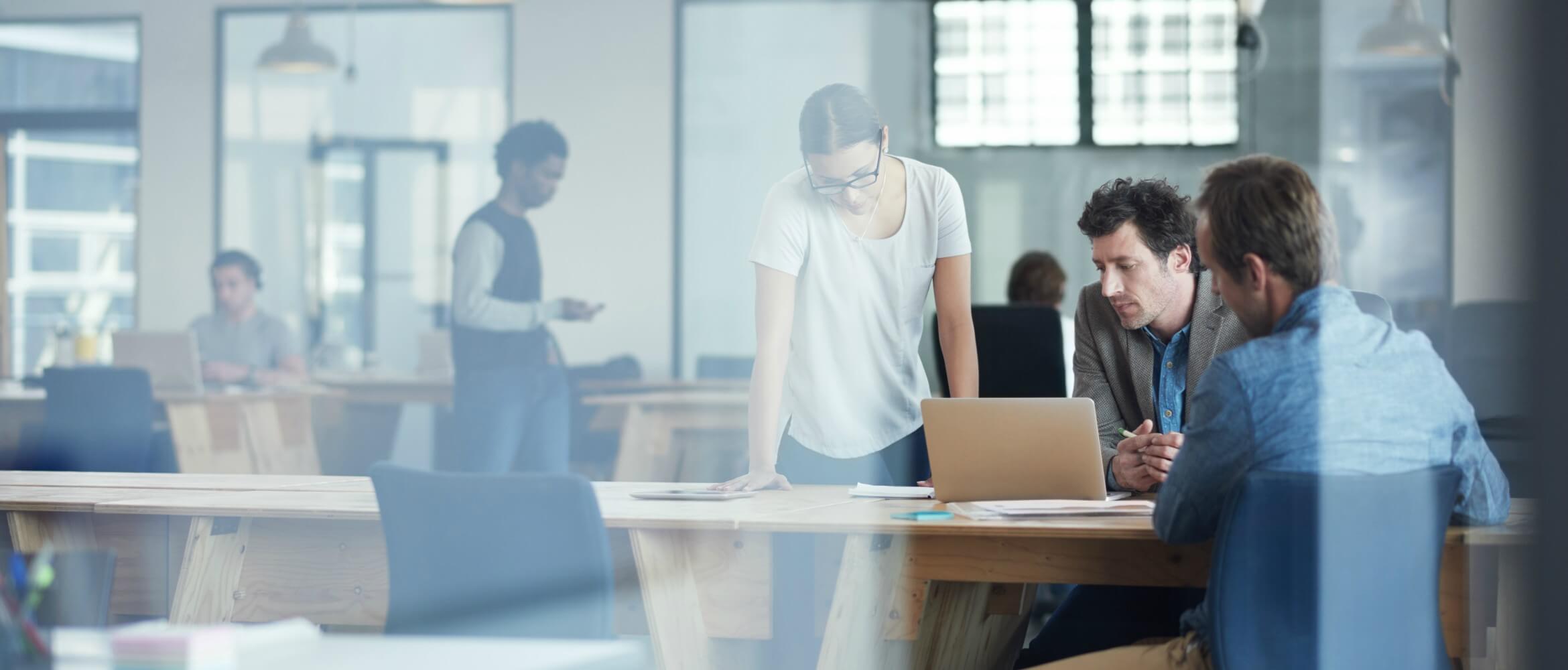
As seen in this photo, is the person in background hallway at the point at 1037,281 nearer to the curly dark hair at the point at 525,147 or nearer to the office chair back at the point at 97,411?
the curly dark hair at the point at 525,147

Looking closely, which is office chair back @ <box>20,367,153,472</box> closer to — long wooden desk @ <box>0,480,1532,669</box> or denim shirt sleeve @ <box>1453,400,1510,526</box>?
long wooden desk @ <box>0,480,1532,669</box>

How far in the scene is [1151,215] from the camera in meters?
2.21

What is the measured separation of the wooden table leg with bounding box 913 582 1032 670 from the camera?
6.59ft

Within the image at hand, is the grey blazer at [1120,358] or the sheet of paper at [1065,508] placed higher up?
the grey blazer at [1120,358]

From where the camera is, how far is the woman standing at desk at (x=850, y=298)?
239cm

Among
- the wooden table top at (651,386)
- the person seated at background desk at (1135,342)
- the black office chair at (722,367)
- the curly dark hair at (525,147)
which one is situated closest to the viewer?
the person seated at background desk at (1135,342)

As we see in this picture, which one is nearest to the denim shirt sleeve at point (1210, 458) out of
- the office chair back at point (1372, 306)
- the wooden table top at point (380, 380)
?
the office chair back at point (1372, 306)

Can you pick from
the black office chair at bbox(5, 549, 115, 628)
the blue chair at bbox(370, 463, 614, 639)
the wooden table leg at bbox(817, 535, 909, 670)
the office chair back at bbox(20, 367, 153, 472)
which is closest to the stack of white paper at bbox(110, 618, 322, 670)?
the black office chair at bbox(5, 549, 115, 628)

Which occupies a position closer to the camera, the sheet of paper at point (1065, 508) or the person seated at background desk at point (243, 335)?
the sheet of paper at point (1065, 508)

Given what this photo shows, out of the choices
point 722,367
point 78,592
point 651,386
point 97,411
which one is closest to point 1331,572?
point 78,592

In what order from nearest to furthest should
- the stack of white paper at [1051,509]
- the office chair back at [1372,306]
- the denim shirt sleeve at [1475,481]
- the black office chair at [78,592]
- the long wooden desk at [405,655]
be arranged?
the long wooden desk at [405,655], the black office chair at [78,592], the denim shirt sleeve at [1475,481], the office chair back at [1372,306], the stack of white paper at [1051,509]

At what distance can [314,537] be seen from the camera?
2.09 metres

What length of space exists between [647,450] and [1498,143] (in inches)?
163

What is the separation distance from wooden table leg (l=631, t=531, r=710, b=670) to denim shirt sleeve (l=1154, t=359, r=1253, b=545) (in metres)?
0.68
